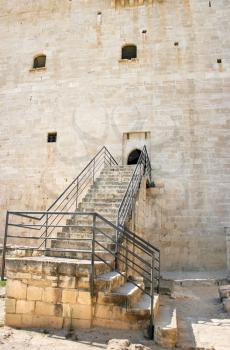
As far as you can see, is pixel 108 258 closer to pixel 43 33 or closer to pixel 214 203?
pixel 214 203

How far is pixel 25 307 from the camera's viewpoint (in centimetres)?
480

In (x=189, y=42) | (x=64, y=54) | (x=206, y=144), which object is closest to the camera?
(x=206, y=144)

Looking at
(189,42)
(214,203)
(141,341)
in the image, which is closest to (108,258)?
(141,341)

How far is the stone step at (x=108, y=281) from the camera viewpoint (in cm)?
459

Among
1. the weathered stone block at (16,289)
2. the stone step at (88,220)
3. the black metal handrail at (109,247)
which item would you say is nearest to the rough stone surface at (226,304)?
the black metal handrail at (109,247)

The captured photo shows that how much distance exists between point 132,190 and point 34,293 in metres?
3.53

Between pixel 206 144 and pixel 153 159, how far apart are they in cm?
183

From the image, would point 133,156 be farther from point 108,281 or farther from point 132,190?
point 108,281

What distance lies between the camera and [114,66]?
1207cm

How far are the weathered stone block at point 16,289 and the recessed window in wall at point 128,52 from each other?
32.4 ft

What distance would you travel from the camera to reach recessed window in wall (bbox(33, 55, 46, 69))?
43.0 feet

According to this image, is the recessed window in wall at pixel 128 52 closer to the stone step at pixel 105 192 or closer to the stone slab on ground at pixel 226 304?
the stone step at pixel 105 192

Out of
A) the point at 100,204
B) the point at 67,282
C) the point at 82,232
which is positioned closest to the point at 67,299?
the point at 67,282

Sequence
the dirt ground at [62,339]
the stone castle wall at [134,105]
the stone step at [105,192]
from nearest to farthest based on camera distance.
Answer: the dirt ground at [62,339], the stone step at [105,192], the stone castle wall at [134,105]
